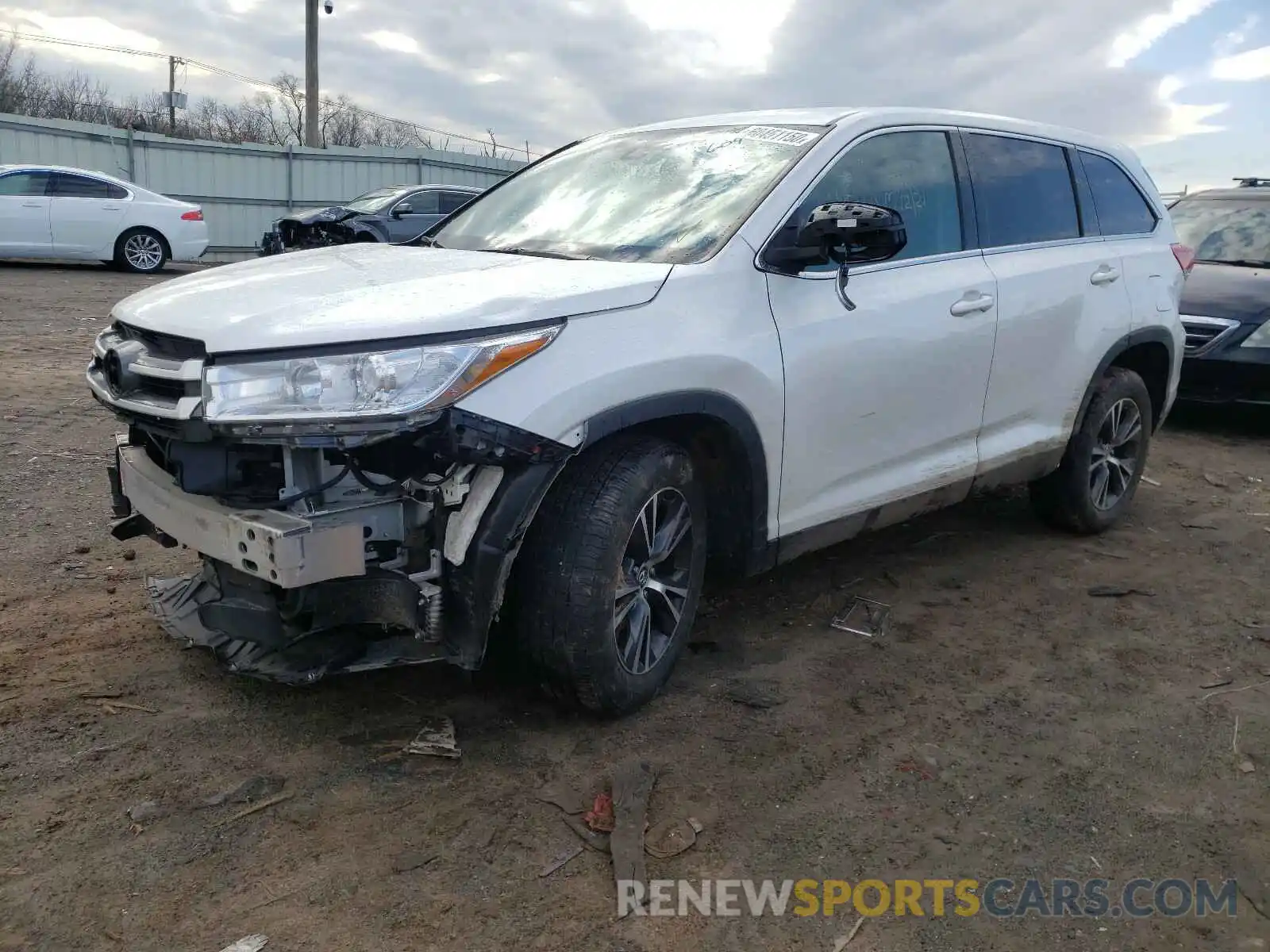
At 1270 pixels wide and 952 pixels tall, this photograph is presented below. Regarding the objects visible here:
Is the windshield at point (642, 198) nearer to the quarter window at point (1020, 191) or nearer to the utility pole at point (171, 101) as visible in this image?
the quarter window at point (1020, 191)

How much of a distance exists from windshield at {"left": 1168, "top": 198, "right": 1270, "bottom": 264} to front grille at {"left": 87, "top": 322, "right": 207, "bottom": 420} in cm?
818

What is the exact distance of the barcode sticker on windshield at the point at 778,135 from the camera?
12.0 feet

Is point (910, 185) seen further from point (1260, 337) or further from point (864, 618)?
point (1260, 337)

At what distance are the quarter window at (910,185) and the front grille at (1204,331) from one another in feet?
14.5

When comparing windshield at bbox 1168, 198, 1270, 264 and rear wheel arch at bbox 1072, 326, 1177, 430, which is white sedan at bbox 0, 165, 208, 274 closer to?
windshield at bbox 1168, 198, 1270, 264

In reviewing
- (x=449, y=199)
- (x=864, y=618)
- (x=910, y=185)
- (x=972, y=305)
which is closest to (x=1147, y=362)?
(x=972, y=305)

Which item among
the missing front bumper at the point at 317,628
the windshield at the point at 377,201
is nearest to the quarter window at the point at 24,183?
the windshield at the point at 377,201

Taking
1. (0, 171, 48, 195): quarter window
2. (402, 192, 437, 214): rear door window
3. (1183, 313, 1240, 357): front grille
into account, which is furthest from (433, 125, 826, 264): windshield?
(0, 171, 48, 195): quarter window

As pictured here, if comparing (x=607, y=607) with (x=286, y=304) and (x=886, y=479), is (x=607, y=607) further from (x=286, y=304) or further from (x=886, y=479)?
(x=886, y=479)

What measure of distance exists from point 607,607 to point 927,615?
1802 millimetres

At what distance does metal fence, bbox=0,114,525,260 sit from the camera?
18.1m

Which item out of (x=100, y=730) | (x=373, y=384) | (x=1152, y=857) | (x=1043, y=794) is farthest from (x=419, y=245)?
(x=1152, y=857)

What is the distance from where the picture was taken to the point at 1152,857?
8.71 feet

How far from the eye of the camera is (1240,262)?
830cm
